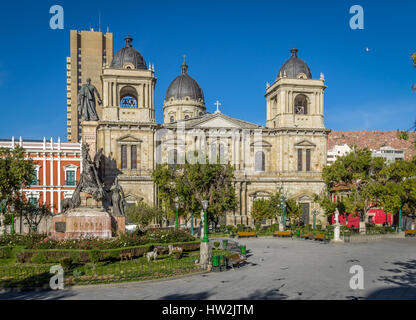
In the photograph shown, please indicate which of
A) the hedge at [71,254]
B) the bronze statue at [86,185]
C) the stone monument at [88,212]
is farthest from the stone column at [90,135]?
the hedge at [71,254]

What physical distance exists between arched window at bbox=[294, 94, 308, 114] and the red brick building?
28.6 meters

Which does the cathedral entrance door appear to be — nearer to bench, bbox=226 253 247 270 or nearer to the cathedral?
the cathedral

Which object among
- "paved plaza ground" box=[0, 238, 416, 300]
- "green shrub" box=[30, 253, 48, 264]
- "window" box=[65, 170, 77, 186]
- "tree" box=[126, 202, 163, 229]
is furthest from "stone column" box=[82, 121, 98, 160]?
"window" box=[65, 170, 77, 186]

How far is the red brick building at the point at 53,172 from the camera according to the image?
160 feet

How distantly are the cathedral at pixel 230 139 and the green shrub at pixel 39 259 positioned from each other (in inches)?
1048

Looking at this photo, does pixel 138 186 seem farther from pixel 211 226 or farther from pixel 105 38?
pixel 105 38

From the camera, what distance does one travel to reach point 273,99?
56.9 m

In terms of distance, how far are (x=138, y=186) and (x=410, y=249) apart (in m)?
29.7

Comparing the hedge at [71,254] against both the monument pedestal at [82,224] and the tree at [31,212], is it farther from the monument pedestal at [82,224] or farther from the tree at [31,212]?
the tree at [31,212]

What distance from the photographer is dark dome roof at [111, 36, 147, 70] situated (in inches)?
1981

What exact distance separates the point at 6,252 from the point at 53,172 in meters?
26.0

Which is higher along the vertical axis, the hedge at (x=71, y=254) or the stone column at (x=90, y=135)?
the stone column at (x=90, y=135)

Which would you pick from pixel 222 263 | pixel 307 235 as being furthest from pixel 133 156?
pixel 222 263

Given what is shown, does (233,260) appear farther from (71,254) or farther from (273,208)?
(273,208)
